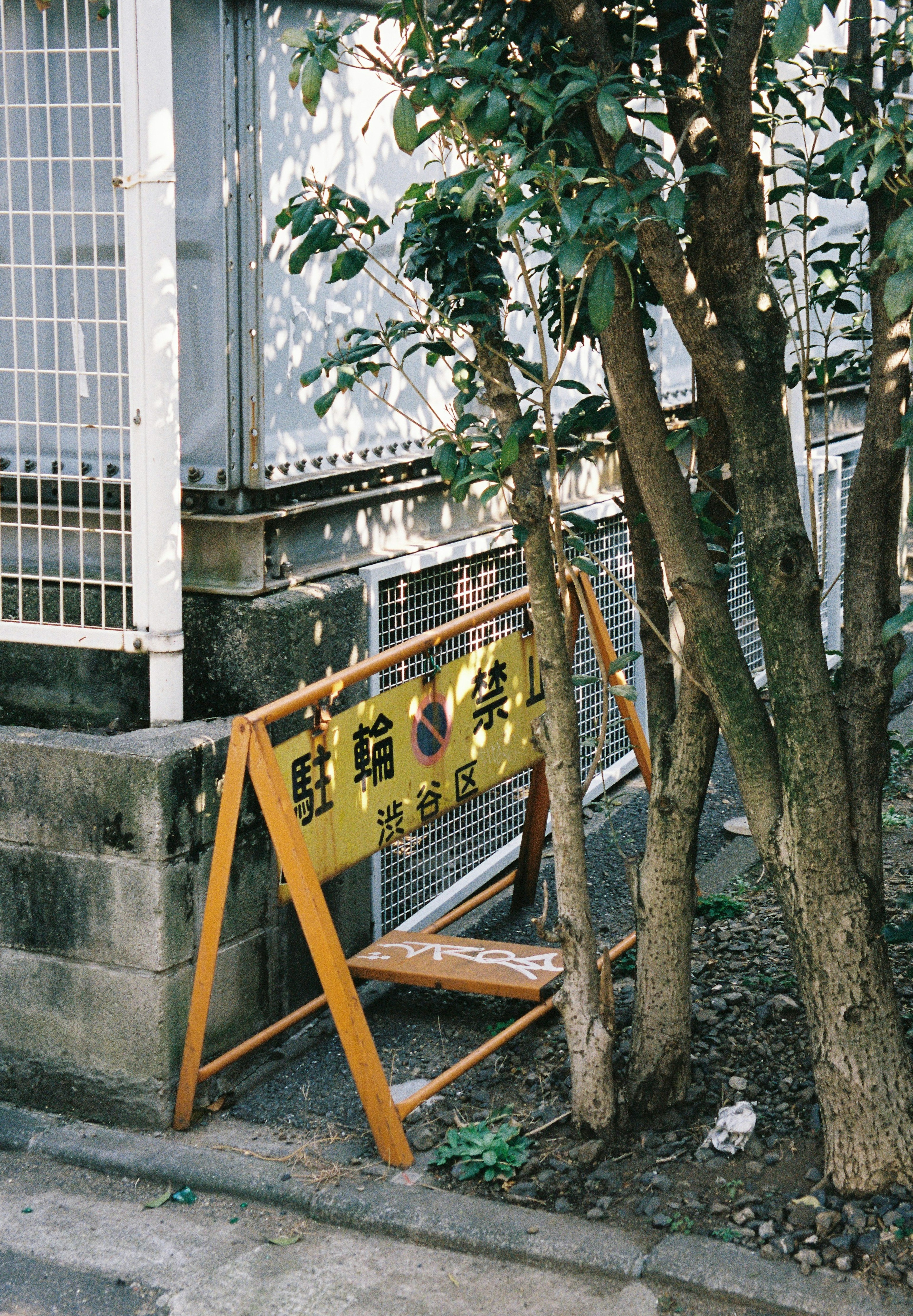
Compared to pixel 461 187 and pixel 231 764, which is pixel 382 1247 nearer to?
pixel 231 764

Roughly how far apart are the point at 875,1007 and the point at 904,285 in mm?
1952

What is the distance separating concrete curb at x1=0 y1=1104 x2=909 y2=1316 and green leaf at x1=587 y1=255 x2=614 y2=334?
2.40 meters

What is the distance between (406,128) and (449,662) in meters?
2.79

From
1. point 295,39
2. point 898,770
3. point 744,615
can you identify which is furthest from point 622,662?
point 744,615

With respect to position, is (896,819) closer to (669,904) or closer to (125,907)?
(669,904)

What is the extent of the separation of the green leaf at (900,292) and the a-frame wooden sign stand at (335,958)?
1.80 m

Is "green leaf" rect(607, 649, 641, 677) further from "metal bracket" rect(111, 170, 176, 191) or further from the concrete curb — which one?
"metal bracket" rect(111, 170, 176, 191)

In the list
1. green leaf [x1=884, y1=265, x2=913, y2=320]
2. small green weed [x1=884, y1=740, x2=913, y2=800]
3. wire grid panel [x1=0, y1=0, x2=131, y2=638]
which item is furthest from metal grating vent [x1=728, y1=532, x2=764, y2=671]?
green leaf [x1=884, y1=265, x2=913, y2=320]

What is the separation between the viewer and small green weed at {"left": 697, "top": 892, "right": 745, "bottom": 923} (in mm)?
6004

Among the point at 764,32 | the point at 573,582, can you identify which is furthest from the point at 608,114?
the point at 573,582

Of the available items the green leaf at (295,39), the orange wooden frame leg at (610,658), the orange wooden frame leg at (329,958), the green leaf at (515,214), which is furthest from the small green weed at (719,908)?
the green leaf at (295,39)

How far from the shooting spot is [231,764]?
14.0ft

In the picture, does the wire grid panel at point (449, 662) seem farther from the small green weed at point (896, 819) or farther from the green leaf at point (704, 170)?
the green leaf at point (704, 170)

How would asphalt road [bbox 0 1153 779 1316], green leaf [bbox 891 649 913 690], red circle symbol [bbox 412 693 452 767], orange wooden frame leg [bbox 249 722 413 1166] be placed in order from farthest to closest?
red circle symbol [bbox 412 693 452 767] → orange wooden frame leg [bbox 249 722 413 1166] → asphalt road [bbox 0 1153 779 1316] → green leaf [bbox 891 649 913 690]
